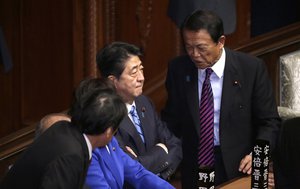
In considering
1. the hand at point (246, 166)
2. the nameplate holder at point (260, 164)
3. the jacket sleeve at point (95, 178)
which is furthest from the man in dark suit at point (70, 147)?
the hand at point (246, 166)

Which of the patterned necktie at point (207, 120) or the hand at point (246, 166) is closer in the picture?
the hand at point (246, 166)

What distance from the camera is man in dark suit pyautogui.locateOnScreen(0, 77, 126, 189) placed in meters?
2.37

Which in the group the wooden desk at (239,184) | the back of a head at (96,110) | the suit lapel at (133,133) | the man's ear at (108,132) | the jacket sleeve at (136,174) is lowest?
the wooden desk at (239,184)

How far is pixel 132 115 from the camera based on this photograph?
3.36m

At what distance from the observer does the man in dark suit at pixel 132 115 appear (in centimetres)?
327

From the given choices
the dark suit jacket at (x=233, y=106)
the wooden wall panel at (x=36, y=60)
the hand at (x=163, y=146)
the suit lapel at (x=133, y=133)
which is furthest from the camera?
the wooden wall panel at (x=36, y=60)

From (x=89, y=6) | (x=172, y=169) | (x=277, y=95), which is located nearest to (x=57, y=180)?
(x=172, y=169)

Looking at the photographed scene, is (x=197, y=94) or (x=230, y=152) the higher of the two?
(x=197, y=94)

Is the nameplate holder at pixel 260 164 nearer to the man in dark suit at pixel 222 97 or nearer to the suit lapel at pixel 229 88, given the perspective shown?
the man in dark suit at pixel 222 97

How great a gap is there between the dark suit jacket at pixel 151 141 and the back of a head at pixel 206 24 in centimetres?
43

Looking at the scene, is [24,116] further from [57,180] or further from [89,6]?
[57,180]

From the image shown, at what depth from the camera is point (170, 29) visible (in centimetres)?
561

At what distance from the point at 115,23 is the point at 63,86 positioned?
0.69m

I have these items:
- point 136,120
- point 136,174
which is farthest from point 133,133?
point 136,174
